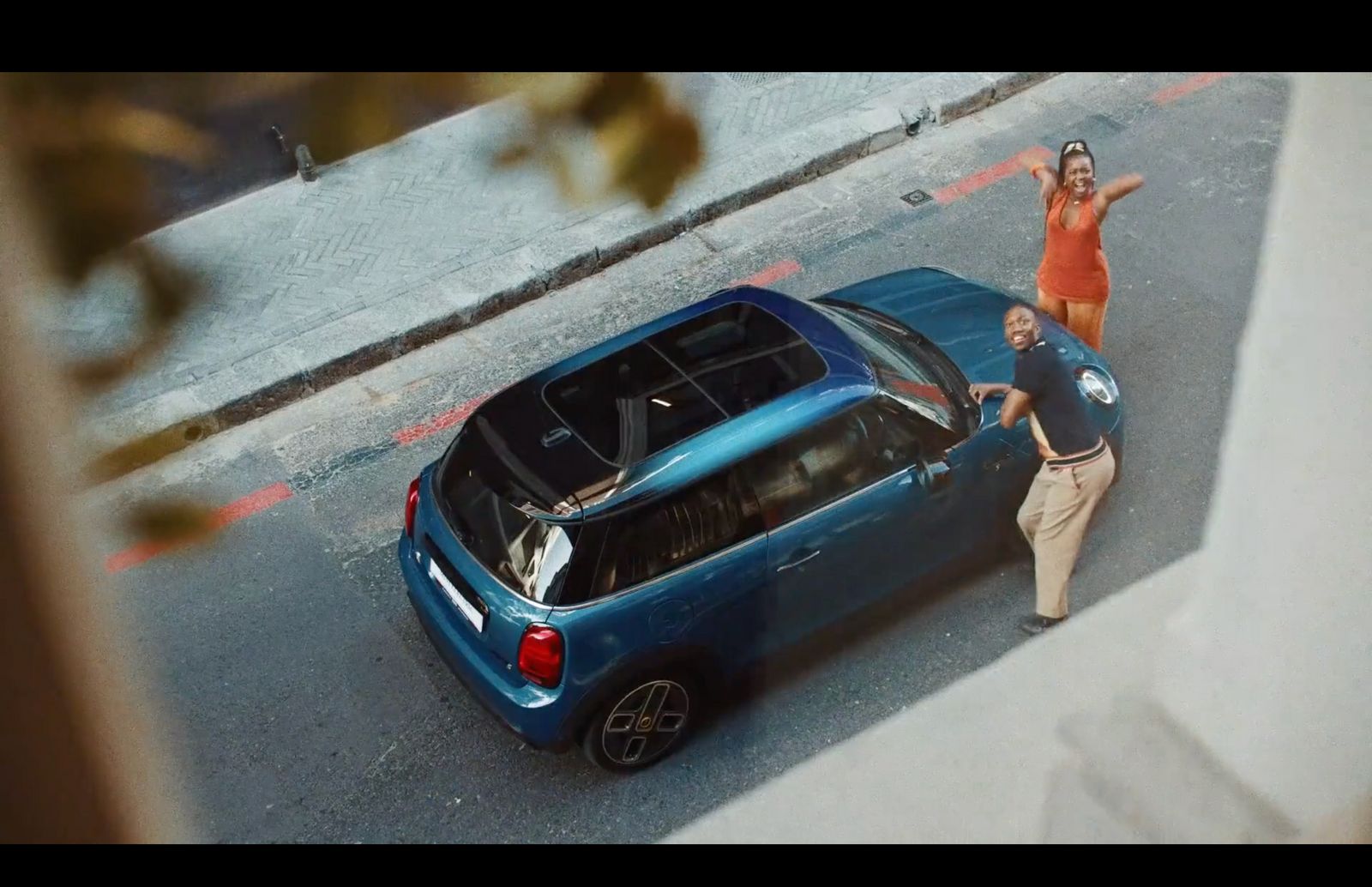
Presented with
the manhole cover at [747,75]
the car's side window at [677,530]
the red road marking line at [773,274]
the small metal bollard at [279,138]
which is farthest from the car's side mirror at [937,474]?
the small metal bollard at [279,138]

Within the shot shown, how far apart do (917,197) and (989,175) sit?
0.51m

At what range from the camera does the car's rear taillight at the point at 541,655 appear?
4.52m

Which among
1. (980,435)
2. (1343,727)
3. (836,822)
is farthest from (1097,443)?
(836,822)

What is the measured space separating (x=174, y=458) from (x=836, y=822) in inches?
142

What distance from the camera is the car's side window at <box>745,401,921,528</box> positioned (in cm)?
479

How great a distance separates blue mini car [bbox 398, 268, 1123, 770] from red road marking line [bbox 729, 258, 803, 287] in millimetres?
1799

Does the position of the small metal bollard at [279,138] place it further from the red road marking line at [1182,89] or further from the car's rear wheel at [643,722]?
the red road marking line at [1182,89]

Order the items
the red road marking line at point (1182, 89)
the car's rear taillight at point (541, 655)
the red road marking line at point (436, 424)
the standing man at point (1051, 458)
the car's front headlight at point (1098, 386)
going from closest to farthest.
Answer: the car's rear taillight at point (541, 655)
the standing man at point (1051, 458)
the car's front headlight at point (1098, 386)
the red road marking line at point (436, 424)
the red road marking line at point (1182, 89)

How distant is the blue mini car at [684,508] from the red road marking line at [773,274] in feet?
5.90

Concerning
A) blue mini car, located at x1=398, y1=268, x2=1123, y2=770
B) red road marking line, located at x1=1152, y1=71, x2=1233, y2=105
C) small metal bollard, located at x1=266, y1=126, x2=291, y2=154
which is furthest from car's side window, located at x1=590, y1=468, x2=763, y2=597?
red road marking line, located at x1=1152, y1=71, x2=1233, y2=105

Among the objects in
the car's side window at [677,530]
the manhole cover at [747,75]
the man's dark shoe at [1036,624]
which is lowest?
the man's dark shoe at [1036,624]

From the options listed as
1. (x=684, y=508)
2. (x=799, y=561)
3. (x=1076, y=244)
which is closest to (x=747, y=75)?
(x=684, y=508)

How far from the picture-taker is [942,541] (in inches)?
208

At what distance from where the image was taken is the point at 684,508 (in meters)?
4.66
